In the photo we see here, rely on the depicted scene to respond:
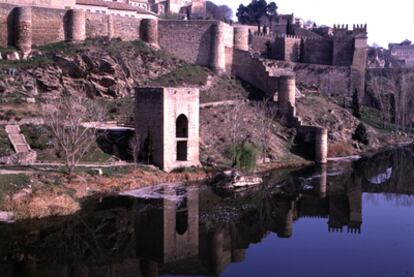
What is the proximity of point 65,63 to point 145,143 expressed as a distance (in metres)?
10.5

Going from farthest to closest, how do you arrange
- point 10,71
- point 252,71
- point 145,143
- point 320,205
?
1. point 252,71
2. point 10,71
3. point 145,143
4. point 320,205

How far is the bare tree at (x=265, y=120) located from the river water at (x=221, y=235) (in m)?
6.50

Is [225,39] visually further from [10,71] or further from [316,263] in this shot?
[316,263]

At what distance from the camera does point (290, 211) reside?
2667 centimetres

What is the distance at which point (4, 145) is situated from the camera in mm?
29375

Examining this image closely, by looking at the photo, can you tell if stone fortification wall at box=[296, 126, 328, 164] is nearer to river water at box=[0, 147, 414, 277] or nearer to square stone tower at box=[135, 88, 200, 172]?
river water at box=[0, 147, 414, 277]

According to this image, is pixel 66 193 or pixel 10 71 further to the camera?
pixel 10 71

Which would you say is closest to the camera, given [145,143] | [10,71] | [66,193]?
[66,193]

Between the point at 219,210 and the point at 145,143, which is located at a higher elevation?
the point at 145,143

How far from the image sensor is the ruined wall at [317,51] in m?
54.1

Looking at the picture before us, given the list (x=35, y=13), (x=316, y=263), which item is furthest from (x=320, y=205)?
(x=35, y=13)

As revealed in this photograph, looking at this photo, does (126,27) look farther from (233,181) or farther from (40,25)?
(233,181)

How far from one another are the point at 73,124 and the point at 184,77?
16.0 metres

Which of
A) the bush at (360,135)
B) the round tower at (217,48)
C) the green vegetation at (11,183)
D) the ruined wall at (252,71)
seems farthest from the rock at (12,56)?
the bush at (360,135)
